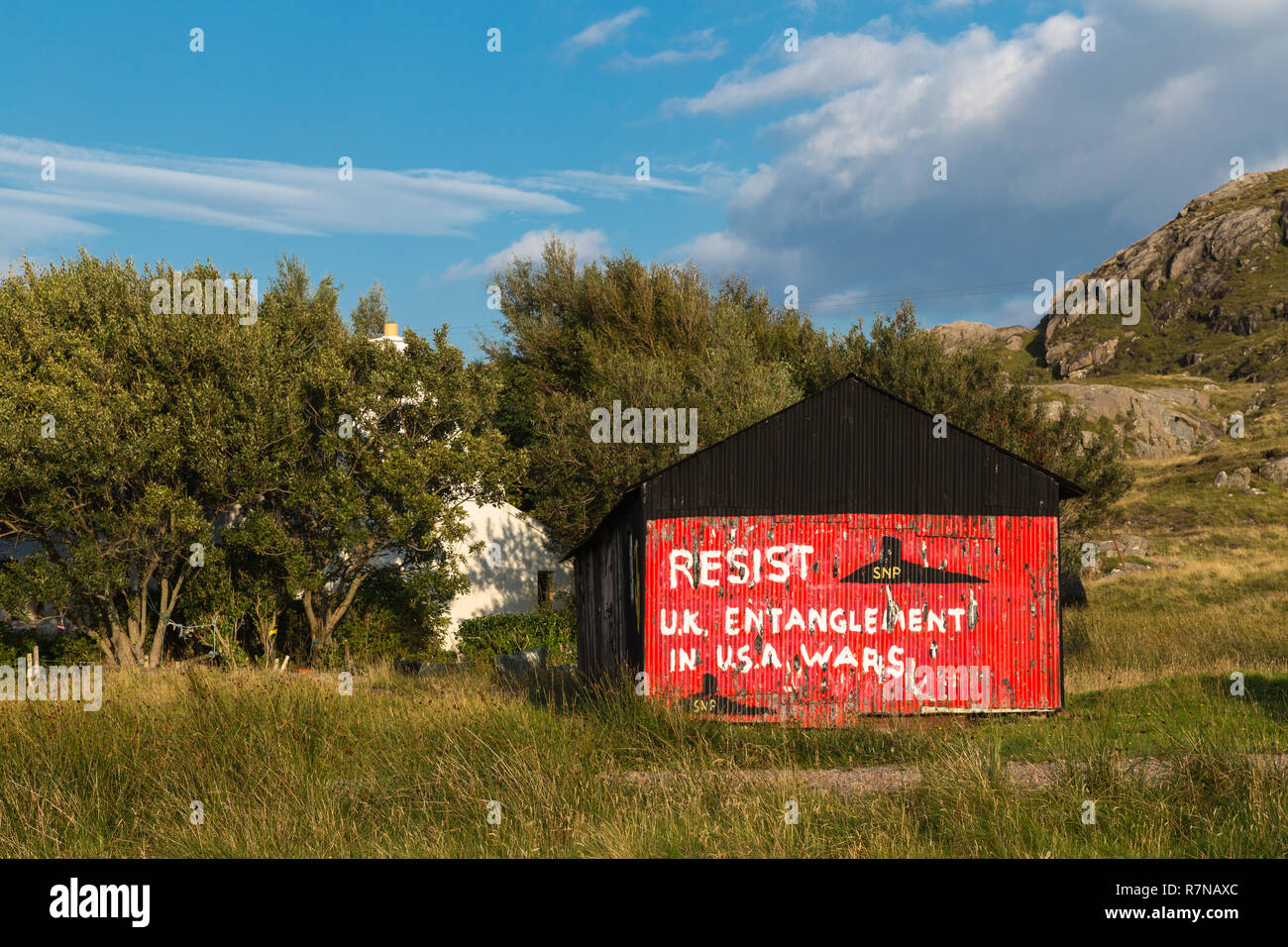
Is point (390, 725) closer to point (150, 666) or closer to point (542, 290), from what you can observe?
point (150, 666)

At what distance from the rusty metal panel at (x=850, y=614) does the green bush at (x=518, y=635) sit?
13586 millimetres

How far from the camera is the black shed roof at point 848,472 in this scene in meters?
17.4

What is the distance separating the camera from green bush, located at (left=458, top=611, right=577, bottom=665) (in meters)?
30.6

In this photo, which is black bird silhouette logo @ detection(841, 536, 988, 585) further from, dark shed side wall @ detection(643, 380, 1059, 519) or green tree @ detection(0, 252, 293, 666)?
green tree @ detection(0, 252, 293, 666)

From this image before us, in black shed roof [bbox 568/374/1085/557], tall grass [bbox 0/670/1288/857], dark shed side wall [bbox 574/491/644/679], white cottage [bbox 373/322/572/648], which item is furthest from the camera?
white cottage [bbox 373/322/572/648]

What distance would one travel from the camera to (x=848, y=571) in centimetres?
1728

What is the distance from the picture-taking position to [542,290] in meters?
46.5

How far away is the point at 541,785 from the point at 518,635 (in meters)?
22.8

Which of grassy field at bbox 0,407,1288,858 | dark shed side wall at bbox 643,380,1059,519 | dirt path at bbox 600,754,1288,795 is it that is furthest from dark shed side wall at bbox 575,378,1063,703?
dirt path at bbox 600,754,1288,795

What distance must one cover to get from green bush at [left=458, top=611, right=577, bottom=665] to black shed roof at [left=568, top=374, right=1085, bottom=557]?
1395cm

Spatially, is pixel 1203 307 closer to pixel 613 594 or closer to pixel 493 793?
pixel 613 594
